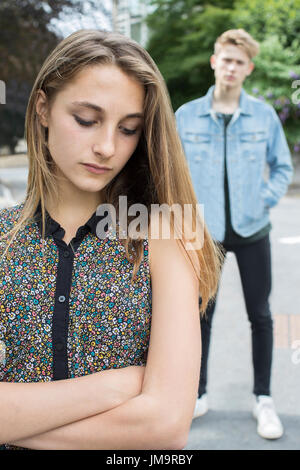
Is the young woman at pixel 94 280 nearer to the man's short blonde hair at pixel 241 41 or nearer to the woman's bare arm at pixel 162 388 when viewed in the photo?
the woman's bare arm at pixel 162 388

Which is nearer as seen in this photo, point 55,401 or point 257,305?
point 55,401

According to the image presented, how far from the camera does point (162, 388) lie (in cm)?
107

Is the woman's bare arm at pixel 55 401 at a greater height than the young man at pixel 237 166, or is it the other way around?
the young man at pixel 237 166

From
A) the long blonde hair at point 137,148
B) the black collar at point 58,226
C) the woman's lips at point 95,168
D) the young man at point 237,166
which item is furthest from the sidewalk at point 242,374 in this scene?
the woman's lips at point 95,168

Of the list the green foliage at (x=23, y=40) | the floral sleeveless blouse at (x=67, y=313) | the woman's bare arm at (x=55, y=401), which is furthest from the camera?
the green foliage at (x=23, y=40)

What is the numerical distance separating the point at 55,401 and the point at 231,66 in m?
2.03

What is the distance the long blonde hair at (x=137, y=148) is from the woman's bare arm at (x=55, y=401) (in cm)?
26

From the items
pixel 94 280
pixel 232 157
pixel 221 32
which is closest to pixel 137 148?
pixel 94 280

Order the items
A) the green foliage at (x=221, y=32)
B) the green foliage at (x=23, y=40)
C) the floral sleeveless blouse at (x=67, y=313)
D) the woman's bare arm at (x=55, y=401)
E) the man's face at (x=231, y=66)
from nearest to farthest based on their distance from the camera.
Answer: the woman's bare arm at (x=55, y=401), the floral sleeveless blouse at (x=67, y=313), the man's face at (x=231, y=66), the green foliage at (x=23, y=40), the green foliage at (x=221, y=32)

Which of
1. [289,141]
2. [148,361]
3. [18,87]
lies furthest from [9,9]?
[148,361]

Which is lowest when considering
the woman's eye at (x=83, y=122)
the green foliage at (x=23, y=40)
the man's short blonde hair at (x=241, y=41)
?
the woman's eye at (x=83, y=122)

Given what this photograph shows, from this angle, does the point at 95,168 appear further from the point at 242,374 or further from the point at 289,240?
the point at 289,240

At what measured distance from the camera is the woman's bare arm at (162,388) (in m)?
1.04

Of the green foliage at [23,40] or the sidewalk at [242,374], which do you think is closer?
the sidewalk at [242,374]
